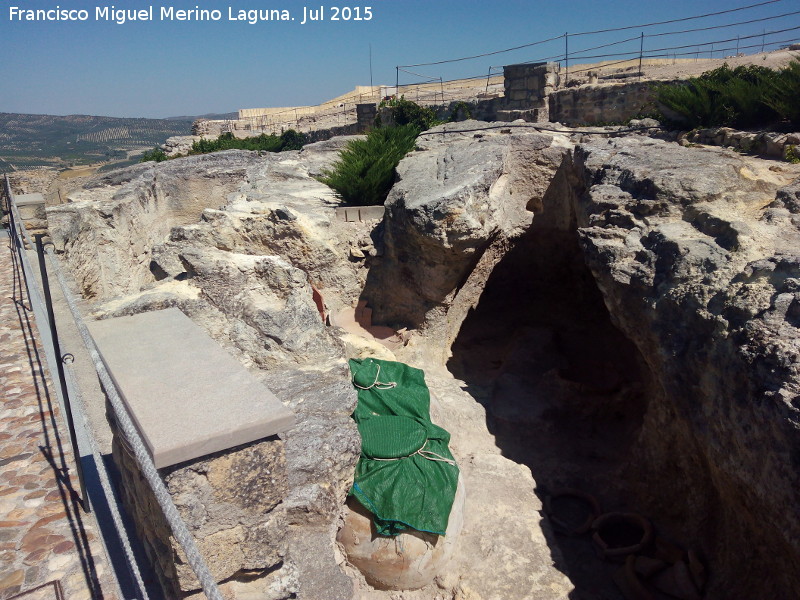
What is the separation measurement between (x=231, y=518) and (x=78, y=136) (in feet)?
182

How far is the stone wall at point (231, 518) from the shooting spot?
2096 millimetres

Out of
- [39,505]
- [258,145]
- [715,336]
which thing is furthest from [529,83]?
[39,505]

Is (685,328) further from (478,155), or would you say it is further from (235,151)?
(235,151)

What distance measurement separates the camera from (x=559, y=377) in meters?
7.27

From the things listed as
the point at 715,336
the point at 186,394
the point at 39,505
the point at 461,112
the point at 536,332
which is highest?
the point at 461,112

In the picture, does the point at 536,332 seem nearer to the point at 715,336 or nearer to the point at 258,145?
the point at 715,336

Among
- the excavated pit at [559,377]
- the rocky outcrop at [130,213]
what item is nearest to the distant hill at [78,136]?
the rocky outcrop at [130,213]

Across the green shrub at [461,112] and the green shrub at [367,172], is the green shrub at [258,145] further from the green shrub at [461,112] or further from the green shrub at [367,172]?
the green shrub at [367,172]

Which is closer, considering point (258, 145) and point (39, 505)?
point (39, 505)

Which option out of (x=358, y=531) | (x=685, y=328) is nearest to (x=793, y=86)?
(x=685, y=328)

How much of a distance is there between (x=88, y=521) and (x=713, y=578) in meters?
3.97

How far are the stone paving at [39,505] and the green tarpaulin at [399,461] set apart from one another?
1651mm

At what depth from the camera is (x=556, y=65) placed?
14.5m

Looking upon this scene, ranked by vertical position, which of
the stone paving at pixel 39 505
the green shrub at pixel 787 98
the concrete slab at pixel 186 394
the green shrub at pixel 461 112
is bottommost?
the stone paving at pixel 39 505
